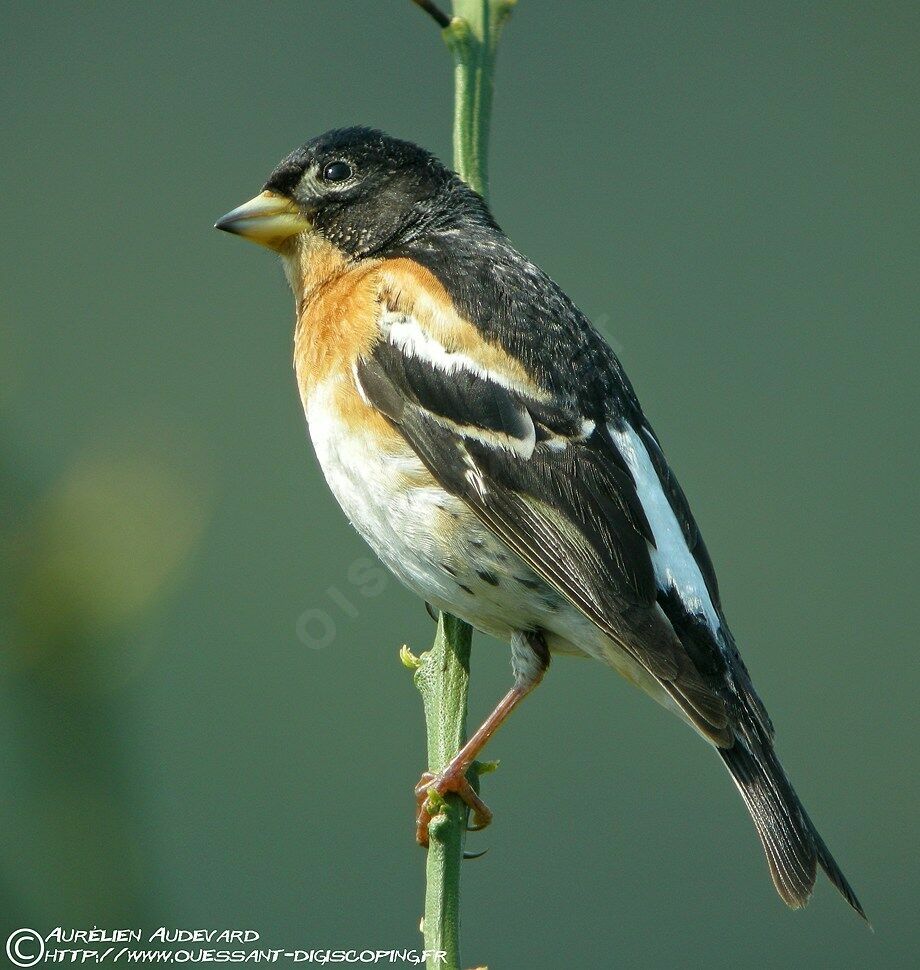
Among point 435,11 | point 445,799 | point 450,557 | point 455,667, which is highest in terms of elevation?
point 435,11

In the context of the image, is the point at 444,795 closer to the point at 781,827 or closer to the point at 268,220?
the point at 781,827

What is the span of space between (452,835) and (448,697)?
23 centimetres

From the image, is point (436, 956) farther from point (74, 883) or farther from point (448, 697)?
point (74, 883)

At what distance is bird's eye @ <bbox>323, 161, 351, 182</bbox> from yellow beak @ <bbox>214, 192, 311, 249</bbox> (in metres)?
0.11

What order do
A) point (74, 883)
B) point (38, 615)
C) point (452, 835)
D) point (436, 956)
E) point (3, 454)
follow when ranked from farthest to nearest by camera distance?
point (452, 835) < point (436, 956) < point (3, 454) < point (38, 615) < point (74, 883)

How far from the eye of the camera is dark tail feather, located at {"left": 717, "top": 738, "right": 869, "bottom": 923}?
205cm

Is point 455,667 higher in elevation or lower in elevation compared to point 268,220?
lower

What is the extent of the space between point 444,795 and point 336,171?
1.60m

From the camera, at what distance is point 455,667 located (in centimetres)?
209

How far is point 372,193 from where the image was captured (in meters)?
2.94

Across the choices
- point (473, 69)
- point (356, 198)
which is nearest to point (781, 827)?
point (473, 69)

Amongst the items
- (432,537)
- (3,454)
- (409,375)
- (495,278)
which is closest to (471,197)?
(495,278)

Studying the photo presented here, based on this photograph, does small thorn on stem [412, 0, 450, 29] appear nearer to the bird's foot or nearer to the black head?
the black head

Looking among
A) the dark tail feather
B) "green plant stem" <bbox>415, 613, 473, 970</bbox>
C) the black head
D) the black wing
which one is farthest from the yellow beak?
the dark tail feather
